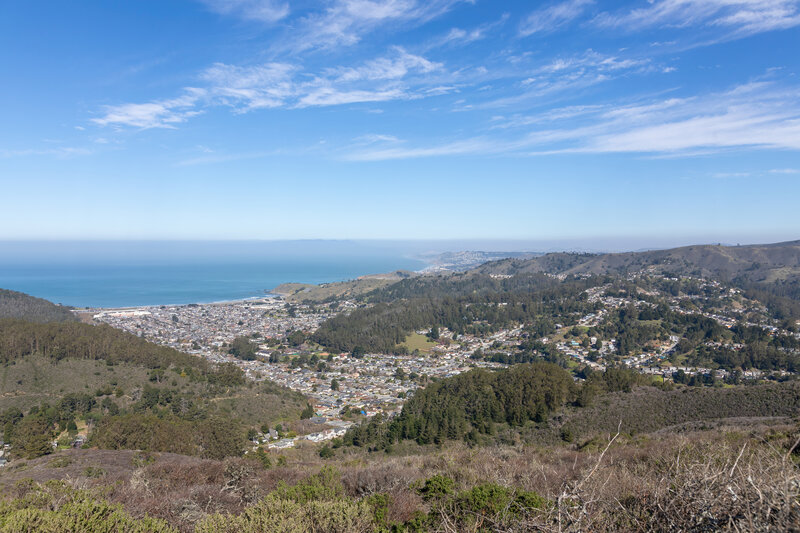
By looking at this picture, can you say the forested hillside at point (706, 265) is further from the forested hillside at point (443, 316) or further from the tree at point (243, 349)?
the tree at point (243, 349)

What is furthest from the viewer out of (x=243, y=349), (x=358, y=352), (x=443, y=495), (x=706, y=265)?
(x=706, y=265)

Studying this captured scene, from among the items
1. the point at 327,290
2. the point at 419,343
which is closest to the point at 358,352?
the point at 419,343

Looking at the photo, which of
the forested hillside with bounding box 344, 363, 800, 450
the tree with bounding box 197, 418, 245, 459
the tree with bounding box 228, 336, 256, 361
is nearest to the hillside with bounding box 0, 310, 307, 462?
the tree with bounding box 197, 418, 245, 459

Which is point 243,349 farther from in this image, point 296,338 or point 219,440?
point 219,440

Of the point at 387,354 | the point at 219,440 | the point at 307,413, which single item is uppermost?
the point at 219,440

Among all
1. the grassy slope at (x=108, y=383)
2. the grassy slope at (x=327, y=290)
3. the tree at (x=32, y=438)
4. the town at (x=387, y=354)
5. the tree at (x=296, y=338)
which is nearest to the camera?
the tree at (x=32, y=438)

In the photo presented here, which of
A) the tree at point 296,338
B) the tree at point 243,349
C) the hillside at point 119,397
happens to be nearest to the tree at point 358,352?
the tree at point 296,338
